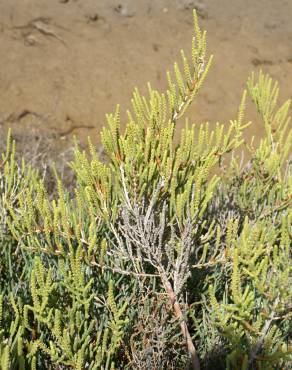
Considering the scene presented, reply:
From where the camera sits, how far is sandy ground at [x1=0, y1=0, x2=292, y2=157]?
16.5 feet

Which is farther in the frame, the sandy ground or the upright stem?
the sandy ground

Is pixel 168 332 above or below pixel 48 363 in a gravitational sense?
above

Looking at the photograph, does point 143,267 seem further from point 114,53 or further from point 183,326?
point 114,53

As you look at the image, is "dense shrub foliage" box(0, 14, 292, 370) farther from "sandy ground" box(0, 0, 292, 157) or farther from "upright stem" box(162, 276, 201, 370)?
"sandy ground" box(0, 0, 292, 157)

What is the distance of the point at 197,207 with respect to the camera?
160cm

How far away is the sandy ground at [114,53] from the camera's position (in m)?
5.04

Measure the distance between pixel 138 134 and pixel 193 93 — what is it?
225 millimetres

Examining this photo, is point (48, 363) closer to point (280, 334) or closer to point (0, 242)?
point (0, 242)

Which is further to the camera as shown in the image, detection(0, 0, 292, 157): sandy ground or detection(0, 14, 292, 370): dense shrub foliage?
detection(0, 0, 292, 157): sandy ground

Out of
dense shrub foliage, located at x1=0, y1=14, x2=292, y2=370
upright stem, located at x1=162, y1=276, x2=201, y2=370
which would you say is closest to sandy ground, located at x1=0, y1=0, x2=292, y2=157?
dense shrub foliage, located at x1=0, y1=14, x2=292, y2=370

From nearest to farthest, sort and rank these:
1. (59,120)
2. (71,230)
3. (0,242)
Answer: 1. (71,230)
2. (0,242)
3. (59,120)

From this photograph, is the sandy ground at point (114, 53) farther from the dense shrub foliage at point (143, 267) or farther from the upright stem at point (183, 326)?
the upright stem at point (183, 326)

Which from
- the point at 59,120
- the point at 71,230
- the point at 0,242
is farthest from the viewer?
the point at 59,120

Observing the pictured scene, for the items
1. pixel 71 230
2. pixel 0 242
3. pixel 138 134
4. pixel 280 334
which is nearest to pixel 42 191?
pixel 71 230
